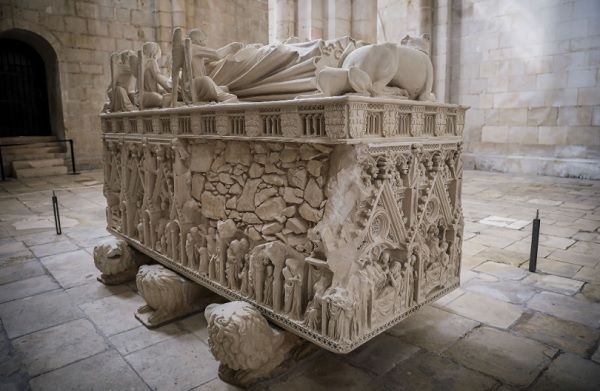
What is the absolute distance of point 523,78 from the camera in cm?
1034

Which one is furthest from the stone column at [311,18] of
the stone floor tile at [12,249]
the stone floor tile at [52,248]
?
the stone floor tile at [12,249]

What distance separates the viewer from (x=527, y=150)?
10.5 metres

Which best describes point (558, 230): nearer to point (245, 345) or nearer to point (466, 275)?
point (466, 275)

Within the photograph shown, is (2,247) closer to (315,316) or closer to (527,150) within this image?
(315,316)

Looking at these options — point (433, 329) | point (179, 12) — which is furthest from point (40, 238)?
point (179, 12)

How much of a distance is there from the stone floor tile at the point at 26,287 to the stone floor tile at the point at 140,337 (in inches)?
51.0

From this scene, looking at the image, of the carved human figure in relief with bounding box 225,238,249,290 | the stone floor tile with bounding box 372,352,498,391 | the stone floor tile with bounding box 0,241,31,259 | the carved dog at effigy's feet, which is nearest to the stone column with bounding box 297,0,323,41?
the stone floor tile with bounding box 0,241,31,259

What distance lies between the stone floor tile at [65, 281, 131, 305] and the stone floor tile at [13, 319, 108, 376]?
0.46 metres

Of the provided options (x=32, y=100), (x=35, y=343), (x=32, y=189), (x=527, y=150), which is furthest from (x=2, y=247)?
(x=527, y=150)

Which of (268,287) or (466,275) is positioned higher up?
(268,287)

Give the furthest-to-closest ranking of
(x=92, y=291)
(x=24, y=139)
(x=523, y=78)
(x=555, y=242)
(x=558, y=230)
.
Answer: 1. (x=24, y=139)
2. (x=523, y=78)
3. (x=558, y=230)
4. (x=555, y=242)
5. (x=92, y=291)

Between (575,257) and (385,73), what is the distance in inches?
136

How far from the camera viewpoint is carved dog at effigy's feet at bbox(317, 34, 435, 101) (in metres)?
2.31

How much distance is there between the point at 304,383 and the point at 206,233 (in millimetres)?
1355
